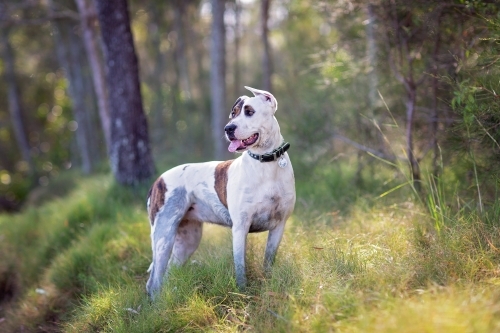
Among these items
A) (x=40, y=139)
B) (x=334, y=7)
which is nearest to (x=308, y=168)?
(x=334, y=7)

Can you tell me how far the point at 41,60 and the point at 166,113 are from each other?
596 centimetres

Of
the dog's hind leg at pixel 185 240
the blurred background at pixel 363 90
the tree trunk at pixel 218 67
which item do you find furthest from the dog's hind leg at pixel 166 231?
the tree trunk at pixel 218 67

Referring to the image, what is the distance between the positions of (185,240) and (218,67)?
7.72m

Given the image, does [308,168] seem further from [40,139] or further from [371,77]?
[40,139]

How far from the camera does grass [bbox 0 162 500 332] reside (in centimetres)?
344

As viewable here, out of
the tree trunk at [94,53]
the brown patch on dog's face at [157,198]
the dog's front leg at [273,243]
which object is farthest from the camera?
the tree trunk at [94,53]

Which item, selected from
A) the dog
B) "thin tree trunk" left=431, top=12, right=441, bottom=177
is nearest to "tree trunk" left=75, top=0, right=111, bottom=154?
the dog

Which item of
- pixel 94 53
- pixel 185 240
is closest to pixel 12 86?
pixel 94 53

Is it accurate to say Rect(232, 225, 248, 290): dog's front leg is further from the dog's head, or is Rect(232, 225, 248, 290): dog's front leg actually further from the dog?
the dog's head

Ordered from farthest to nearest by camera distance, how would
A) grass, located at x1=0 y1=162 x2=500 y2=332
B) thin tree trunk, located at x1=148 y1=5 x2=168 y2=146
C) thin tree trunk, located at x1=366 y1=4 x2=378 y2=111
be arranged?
thin tree trunk, located at x1=148 y1=5 x2=168 y2=146 < thin tree trunk, located at x1=366 y1=4 x2=378 y2=111 < grass, located at x1=0 y1=162 x2=500 y2=332

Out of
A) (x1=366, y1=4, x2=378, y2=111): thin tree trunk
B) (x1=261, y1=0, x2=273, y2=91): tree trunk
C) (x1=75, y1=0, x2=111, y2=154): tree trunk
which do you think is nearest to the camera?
(x1=366, y1=4, x2=378, y2=111): thin tree trunk

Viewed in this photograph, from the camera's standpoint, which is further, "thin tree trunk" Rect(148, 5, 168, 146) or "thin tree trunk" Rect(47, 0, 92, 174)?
"thin tree trunk" Rect(148, 5, 168, 146)

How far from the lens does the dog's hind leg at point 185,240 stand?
547 centimetres

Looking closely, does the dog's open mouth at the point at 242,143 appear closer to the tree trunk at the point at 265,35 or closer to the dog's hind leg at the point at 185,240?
the dog's hind leg at the point at 185,240
